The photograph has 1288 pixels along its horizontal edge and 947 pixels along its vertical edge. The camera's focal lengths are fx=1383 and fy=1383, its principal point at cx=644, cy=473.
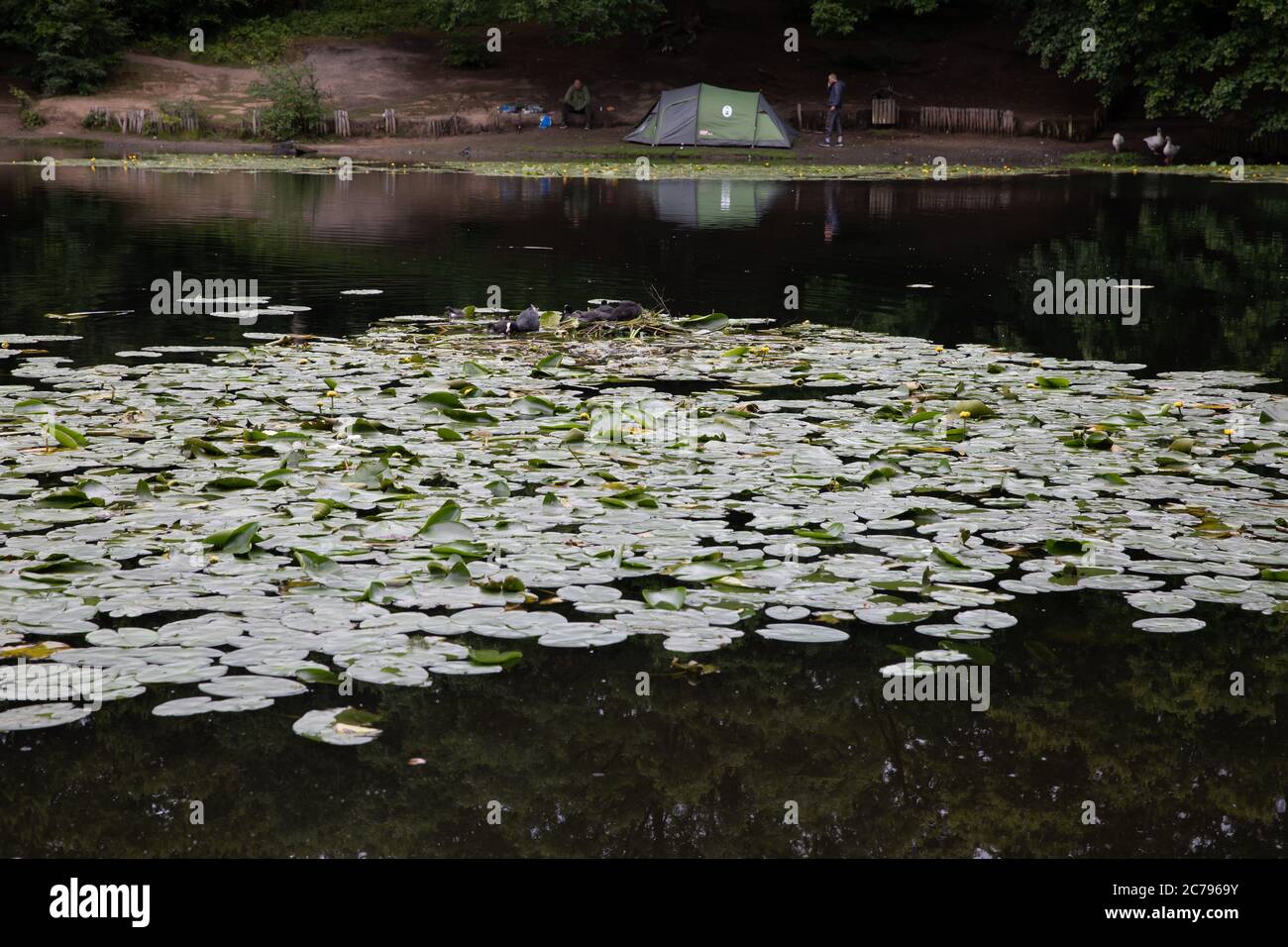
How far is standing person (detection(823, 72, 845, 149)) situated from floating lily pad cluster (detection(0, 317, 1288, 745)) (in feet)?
85.1

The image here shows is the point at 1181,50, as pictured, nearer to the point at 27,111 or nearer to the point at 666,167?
the point at 666,167

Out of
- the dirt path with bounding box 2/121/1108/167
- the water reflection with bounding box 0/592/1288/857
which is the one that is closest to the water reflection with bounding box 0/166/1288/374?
the water reflection with bounding box 0/592/1288/857

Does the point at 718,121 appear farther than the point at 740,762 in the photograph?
Yes

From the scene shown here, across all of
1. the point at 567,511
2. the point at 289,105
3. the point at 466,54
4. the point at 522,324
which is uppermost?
the point at 466,54

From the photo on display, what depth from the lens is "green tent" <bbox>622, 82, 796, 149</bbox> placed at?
33500mm

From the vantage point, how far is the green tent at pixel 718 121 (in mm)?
33500

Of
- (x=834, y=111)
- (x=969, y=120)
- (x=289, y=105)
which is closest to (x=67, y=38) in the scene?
(x=289, y=105)

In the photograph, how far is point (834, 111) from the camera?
33219 mm

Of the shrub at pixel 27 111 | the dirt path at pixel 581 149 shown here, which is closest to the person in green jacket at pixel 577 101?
the dirt path at pixel 581 149

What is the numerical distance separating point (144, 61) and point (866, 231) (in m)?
27.9

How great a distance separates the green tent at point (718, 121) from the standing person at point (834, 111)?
89 cm

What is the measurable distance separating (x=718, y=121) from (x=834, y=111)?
280cm

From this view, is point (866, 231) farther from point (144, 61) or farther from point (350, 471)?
point (144, 61)

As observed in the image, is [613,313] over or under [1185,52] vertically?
under
